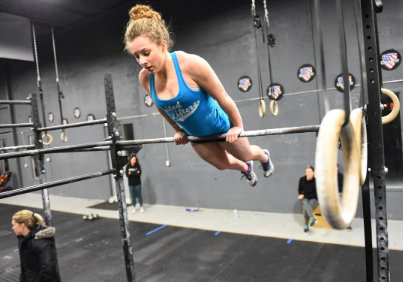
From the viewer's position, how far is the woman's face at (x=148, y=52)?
51.3 inches

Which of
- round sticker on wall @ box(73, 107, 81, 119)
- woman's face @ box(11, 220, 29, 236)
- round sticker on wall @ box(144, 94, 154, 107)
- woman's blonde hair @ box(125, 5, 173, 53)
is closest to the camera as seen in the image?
woman's blonde hair @ box(125, 5, 173, 53)

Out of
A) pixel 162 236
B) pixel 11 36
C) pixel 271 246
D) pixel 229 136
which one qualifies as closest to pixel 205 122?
pixel 229 136

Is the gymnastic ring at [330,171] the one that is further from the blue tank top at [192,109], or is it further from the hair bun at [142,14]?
the hair bun at [142,14]

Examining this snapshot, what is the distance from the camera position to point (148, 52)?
1324 millimetres

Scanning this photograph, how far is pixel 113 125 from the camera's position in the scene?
2.11 meters

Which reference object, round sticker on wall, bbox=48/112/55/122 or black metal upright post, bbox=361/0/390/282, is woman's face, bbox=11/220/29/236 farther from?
round sticker on wall, bbox=48/112/55/122

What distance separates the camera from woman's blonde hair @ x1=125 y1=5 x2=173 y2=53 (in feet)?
4.25

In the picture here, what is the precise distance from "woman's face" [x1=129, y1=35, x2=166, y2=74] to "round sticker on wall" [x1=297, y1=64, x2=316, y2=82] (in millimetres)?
3281

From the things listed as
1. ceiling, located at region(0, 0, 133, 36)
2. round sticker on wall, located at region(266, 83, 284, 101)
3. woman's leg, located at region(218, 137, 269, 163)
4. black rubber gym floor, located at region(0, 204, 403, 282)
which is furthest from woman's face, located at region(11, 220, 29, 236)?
ceiling, located at region(0, 0, 133, 36)

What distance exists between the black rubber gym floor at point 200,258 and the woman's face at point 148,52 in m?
2.24

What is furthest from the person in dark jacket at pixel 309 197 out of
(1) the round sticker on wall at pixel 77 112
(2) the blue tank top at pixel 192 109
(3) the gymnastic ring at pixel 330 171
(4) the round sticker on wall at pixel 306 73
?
(1) the round sticker on wall at pixel 77 112

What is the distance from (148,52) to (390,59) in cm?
357

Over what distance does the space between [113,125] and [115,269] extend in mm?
1903

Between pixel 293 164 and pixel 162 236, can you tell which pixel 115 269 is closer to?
pixel 162 236
